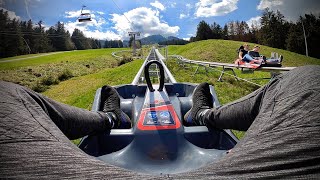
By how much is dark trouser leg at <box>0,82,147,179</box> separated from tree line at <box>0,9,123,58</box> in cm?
909

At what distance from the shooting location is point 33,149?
2.39ft

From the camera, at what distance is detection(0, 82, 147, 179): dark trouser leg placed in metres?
0.66

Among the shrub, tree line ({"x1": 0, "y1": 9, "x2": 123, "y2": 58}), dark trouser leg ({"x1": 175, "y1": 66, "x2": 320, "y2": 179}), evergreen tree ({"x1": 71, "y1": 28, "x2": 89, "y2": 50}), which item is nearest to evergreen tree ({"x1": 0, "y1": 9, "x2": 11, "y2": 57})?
tree line ({"x1": 0, "y1": 9, "x2": 123, "y2": 58})

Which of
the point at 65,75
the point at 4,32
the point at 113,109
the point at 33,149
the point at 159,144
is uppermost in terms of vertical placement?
the point at 4,32

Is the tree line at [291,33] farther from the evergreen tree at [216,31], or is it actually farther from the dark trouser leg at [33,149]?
the evergreen tree at [216,31]

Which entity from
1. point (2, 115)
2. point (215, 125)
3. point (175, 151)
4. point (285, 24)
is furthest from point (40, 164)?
point (285, 24)

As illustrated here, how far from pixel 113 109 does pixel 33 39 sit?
1001 inches

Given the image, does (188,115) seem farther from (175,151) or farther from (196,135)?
(175,151)

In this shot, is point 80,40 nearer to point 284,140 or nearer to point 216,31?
point 216,31

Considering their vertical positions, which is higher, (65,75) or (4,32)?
(4,32)

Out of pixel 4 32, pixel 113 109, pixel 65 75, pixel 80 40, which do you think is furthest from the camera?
pixel 80 40

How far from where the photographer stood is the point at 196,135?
A: 2.00 m

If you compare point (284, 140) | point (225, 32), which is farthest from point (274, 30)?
point (225, 32)

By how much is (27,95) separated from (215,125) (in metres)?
1.32
